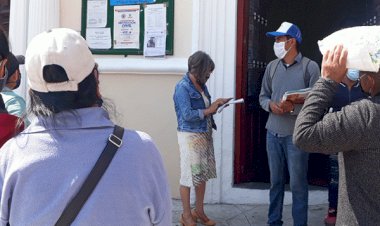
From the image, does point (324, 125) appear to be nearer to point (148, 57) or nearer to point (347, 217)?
point (347, 217)

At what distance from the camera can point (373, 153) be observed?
2.17m

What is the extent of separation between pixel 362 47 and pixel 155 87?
392 cm

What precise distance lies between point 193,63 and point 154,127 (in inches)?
47.0

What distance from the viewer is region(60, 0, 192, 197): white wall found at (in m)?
5.84

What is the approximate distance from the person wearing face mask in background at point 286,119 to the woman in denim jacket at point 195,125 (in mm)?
463

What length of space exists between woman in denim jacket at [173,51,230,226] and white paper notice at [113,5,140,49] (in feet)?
3.75

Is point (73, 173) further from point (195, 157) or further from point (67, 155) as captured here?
point (195, 157)

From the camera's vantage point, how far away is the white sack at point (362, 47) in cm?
212

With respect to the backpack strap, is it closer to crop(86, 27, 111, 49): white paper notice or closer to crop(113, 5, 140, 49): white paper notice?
crop(113, 5, 140, 49): white paper notice

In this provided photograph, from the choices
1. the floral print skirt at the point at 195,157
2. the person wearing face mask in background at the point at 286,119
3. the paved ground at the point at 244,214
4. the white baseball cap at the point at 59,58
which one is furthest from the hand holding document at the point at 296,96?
the white baseball cap at the point at 59,58

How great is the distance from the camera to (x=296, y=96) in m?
4.55

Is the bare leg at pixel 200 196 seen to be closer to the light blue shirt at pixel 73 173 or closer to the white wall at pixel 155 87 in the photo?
the white wall at pixel 155 87

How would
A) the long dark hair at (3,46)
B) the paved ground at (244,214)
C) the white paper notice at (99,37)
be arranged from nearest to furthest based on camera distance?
the long dark hair at (3,46) → the paved ground at (244,214) → the white paper notice at (99,37)

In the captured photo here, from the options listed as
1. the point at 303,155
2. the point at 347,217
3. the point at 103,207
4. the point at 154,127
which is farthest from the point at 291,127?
the point at 103,207
